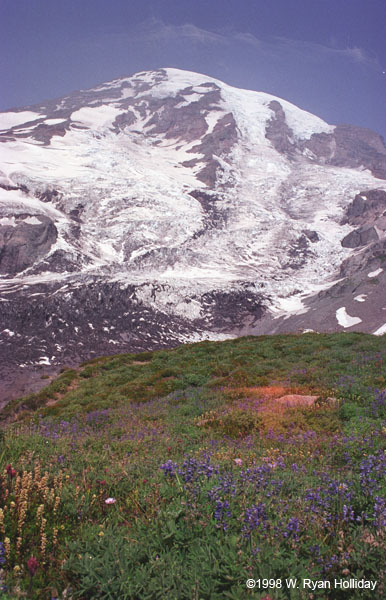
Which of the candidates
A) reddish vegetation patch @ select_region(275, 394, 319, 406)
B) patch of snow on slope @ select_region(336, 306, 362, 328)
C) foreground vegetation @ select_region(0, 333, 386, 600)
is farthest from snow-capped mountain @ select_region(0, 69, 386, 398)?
foreground vegetation @ select_region(0, 333, 386, 600)

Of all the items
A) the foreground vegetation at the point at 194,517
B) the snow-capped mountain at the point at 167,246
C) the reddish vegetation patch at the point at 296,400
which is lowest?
the snow-capped mountain at the point at 167,246

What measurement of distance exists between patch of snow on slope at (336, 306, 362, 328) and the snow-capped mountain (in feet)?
0.60

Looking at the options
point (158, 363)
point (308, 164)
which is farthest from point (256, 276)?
point (308, 164)

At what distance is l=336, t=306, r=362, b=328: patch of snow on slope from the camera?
4897 centimetres

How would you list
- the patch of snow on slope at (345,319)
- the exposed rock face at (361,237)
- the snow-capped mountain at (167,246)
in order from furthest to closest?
1. the exposed rock face at (361,237)
2. the snow-capped mountain at (167,246)
3. the patch of snow on slope at (345,319)

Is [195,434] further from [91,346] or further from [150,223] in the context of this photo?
[150,223]

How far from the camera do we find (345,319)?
5094cm

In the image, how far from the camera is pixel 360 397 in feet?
30.2

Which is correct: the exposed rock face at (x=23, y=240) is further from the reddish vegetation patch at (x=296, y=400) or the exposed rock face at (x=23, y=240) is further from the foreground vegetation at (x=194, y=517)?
the foreground vegetation at (x=194, y=517)

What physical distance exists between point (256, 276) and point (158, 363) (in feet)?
257

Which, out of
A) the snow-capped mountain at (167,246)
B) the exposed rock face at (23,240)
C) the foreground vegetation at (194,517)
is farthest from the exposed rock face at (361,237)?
the foreground vegetation at (194,517)

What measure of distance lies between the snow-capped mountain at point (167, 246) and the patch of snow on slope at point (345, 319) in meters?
0.18

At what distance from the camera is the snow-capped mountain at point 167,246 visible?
58594mm

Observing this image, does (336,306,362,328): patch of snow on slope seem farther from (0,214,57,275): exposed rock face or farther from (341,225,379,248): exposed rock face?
(0,214,57,275): exposed rock face
